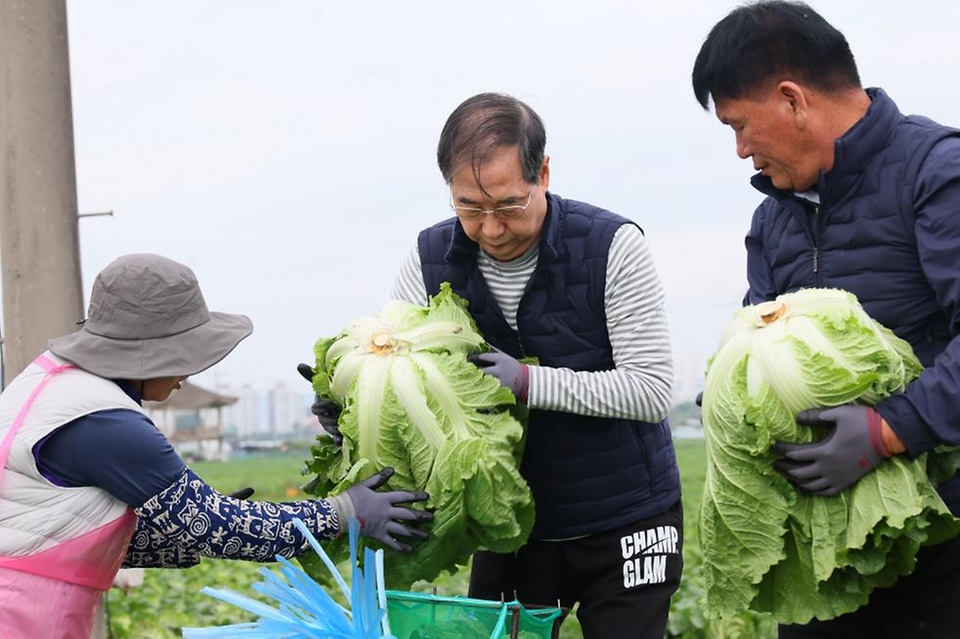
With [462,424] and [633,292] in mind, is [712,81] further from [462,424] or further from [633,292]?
[462,424]

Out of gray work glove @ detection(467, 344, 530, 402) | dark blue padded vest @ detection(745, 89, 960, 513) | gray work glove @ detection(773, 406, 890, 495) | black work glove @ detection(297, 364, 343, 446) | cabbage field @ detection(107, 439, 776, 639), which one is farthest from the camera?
cabbage field @ detection(107, 439, 776, 639)

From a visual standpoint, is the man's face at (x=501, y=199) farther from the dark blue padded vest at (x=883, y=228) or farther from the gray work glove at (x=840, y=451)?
the gray work glove at (x=840, y=451)

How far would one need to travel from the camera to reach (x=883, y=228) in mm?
3262

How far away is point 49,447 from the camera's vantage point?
3359 millimetres

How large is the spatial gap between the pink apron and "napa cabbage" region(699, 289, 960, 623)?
5.76 ft

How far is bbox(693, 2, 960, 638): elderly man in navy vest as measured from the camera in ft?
10.2

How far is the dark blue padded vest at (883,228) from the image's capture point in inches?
128

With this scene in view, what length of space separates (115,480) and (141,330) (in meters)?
0.45

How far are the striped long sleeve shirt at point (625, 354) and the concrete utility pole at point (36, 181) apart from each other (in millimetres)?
2567

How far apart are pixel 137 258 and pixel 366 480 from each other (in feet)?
3.17

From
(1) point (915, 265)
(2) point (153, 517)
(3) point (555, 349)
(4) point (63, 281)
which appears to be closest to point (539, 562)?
Result: (3) point (555, 349)

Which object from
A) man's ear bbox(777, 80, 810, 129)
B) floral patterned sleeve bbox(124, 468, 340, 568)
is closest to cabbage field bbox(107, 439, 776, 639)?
floral patterned sleeve bbox(124, 468, 340, 568)

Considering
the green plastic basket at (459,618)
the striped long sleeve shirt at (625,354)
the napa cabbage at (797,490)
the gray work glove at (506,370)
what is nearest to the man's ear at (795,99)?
the napa cabbage at (797,490)

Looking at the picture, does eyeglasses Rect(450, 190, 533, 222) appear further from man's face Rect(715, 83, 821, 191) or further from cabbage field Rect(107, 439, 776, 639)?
cabbage field Rect(107, 439, 776, 639)
